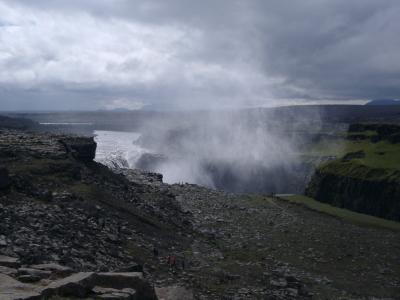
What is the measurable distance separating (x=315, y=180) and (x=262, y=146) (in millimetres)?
50940

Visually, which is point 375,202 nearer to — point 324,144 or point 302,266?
point 302,266

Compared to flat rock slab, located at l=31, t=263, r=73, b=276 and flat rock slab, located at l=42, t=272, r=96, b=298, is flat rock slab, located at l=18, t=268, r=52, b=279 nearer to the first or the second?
flat rock slab, located at l=31, t=263, r=73, b=276

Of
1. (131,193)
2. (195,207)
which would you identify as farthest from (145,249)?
(195,207)

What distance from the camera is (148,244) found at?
30734 millimetres

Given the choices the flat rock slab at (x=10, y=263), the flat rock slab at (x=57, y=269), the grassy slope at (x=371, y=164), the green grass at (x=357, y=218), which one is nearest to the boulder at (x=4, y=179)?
the flat rock slab at (x=10, y=263)

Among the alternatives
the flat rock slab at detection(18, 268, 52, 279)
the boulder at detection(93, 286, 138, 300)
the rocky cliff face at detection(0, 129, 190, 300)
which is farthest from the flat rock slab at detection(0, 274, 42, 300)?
the boulder at detection(93, 286, 138, 300)

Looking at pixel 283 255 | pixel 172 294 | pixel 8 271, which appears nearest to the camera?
pixel 8 271

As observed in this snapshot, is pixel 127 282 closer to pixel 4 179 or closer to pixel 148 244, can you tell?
pixel 148 244

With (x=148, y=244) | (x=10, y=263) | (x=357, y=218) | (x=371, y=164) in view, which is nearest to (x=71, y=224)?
(x=148, y=244)

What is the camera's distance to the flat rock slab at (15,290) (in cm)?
1295

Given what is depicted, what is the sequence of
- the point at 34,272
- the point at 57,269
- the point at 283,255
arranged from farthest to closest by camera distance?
the point at 283,255, the point at 57,269, the point at 34,272

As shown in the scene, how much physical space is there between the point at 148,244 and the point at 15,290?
17.2m

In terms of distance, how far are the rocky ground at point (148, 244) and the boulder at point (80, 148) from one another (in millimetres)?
112

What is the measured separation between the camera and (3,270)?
16.2m
